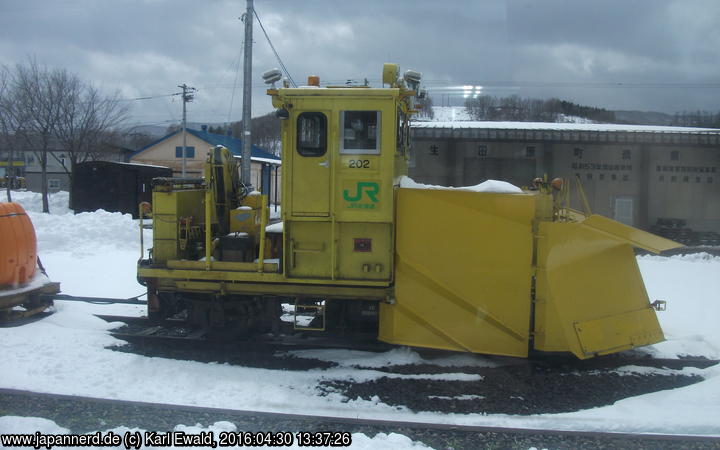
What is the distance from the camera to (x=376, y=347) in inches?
280

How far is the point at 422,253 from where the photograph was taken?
6496 millimetres

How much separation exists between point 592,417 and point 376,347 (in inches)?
109

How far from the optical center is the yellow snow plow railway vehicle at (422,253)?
6.27 metres

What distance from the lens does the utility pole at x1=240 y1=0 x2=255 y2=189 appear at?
1491 cm

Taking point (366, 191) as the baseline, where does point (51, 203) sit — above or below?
below

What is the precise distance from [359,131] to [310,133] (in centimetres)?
60

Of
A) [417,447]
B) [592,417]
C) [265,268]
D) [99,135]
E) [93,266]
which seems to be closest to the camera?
[417,447]

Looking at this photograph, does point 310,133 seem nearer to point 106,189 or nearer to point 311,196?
point 311,196

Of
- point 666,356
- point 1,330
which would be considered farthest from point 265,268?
point 666,356

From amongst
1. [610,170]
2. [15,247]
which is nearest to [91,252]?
[15,247]

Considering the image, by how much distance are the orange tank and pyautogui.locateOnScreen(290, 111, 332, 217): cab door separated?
4.67 metres

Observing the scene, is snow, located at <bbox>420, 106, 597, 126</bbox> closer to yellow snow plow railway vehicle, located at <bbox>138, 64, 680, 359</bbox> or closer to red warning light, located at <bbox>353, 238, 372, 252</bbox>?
yellow snow plow railway vehicle, located at <bbox>138, 64, 680, 359</bbox>

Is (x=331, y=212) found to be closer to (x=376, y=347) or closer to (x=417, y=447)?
(x=376, y=347)

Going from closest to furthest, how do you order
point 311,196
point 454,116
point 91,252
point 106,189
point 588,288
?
point 588,288 → point 311,196 → point 91,252 → point 454,116 → point 106,189
